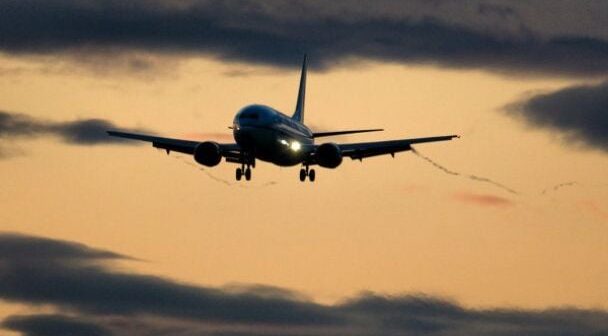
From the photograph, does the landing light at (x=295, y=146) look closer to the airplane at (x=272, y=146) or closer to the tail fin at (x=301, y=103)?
the airplane at (x=272, y=146)

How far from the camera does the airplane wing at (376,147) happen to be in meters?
127

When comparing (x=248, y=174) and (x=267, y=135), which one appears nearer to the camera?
(x=267, y=135)

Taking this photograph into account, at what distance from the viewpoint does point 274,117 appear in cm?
12450

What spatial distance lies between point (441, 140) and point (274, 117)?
1419 centimetres

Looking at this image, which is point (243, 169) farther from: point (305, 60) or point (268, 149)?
point (305, 60)

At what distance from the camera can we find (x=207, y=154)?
411 feet

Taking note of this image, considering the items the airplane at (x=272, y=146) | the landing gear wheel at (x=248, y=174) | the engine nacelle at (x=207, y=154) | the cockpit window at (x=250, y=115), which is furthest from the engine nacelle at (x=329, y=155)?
the engine nacelle at (x=207, y=154)

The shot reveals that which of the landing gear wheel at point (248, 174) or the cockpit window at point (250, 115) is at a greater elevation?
the cockpit window at point (250, 115)

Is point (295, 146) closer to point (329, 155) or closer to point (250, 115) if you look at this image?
point (329, 155)

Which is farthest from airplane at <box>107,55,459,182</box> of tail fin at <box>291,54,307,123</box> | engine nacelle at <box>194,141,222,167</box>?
tail fin at <box>291,54,307,123</box>

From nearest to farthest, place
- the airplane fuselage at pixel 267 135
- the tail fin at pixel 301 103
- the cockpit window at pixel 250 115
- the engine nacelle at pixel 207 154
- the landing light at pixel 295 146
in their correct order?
1. the airplane fuselage at pixel 267 135
2. the cockpit window at pixel 250 115
3. the engine nacelle at pixel 207 154
4. the landing light at pixel 295 146
5. the tail fin at pixel 301 103

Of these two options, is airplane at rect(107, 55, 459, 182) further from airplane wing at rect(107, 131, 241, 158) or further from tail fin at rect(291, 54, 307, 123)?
tail fin at rect(291, 54, 307, 123)

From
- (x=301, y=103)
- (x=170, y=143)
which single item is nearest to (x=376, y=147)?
(x=170, y=143)

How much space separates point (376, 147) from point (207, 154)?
50.3 ft
